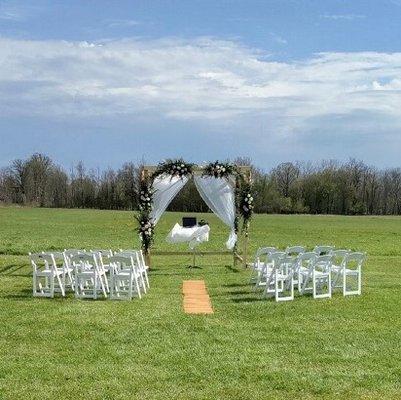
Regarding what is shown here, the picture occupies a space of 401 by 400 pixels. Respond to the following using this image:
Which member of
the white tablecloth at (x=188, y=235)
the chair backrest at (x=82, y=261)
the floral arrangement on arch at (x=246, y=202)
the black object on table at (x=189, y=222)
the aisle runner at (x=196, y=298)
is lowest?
the aisle runner at (x=196, y=298)

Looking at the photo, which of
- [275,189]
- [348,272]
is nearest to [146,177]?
[348,272]

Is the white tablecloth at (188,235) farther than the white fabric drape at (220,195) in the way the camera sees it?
No

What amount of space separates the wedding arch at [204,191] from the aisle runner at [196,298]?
159 inches

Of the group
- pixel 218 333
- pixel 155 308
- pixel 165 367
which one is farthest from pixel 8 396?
pixel 155 308

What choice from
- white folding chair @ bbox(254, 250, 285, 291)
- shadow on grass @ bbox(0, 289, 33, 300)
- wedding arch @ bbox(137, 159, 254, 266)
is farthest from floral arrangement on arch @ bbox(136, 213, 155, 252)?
shadow on grass @ bbox(0, 289, 33, 300)

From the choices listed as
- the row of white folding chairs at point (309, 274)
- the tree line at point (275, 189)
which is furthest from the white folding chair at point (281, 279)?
the tree line at point (275, 189)

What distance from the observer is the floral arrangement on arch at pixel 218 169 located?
2059 centimetres

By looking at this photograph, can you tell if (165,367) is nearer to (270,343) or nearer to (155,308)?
(270,343)

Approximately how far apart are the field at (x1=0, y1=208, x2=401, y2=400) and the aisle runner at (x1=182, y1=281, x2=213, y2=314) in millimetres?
205

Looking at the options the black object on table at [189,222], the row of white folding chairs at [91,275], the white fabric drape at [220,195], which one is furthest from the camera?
the white fabric drape at [220,195]

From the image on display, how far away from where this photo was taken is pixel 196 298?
14047mm

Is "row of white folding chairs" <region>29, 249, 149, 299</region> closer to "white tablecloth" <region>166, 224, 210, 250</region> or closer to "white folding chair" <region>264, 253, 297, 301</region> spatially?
"white folding chair" <region>264, 253, 297, 301</region>

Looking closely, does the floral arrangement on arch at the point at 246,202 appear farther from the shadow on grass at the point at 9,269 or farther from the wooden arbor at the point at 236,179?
the shadow on grass at the point at 9,269

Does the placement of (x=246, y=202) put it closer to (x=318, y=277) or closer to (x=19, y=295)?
(x=318, y=277)
